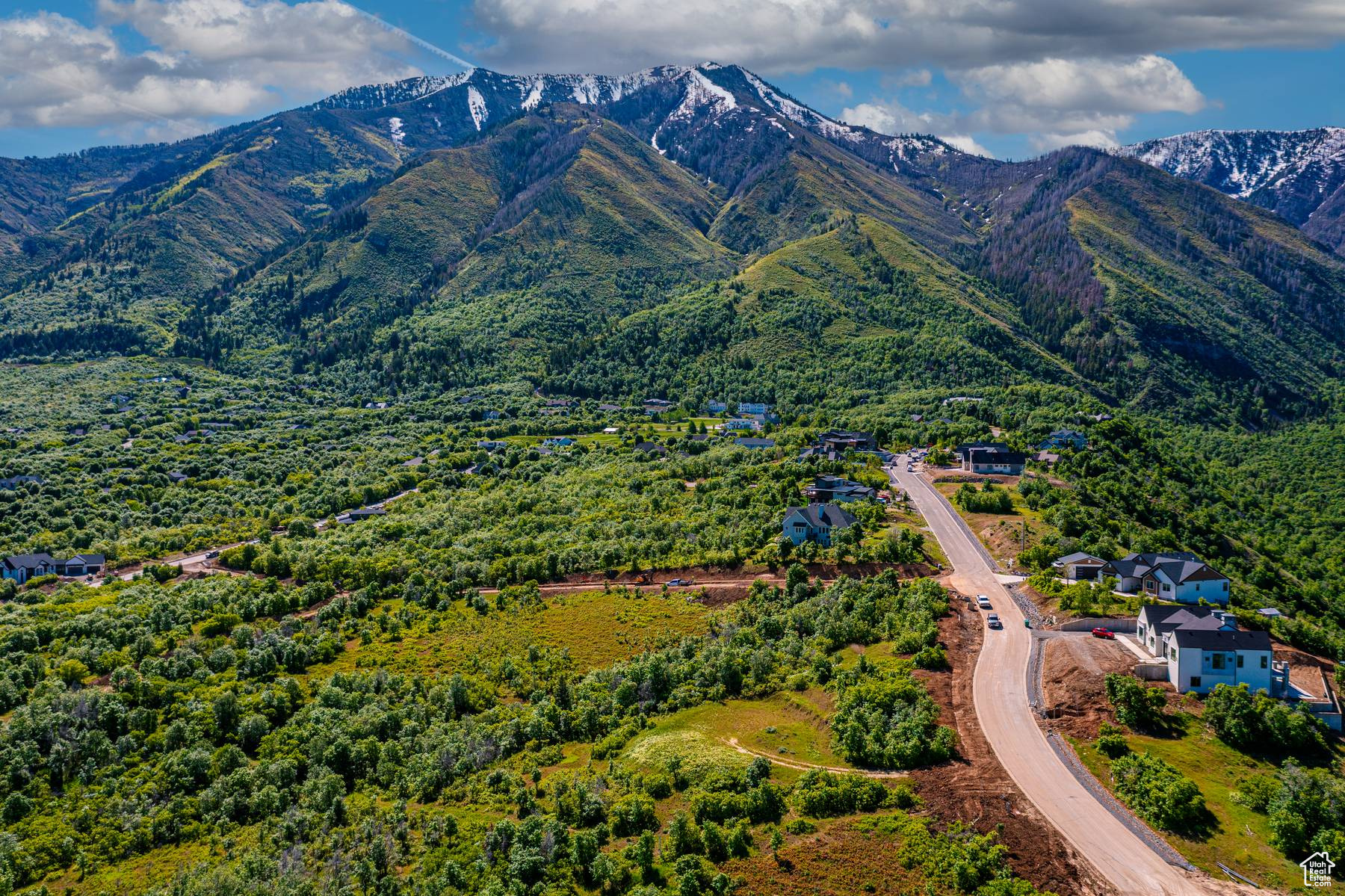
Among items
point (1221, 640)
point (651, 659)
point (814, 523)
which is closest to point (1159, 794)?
point (1221, 640)

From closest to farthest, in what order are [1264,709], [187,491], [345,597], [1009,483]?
[1264,709], [345,597], [1009,483], [187,491]

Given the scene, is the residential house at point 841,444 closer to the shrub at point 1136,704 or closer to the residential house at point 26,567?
the shrub at point 1136,704

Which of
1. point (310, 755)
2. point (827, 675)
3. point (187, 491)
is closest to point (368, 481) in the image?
point (187, 491)

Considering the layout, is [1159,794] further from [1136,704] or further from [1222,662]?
[1222,662]

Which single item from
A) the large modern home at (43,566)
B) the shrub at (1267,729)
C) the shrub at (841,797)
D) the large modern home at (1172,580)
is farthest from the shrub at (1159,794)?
the large modern home at (43,566)

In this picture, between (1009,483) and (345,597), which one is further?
(1009,483)

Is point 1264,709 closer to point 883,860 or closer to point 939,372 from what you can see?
point 883,860
